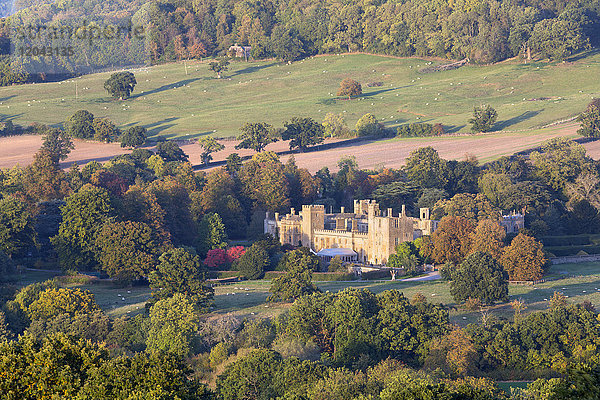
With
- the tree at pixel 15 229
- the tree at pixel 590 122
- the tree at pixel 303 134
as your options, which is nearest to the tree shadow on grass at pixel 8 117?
the tree at pixel 303 134

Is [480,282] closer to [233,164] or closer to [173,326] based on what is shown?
[173,326]

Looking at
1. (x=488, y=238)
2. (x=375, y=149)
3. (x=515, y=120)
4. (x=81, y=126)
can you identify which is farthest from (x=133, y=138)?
(x=488, y=238)

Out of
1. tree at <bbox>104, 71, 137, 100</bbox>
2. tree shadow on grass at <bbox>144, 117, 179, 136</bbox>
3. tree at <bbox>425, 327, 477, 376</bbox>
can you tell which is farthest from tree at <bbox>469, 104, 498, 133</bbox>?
tree at <bbox>425, 327, 477, 376</bbox>

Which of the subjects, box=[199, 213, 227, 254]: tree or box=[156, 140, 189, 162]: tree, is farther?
box=[156, 140, 189, 162]: tree

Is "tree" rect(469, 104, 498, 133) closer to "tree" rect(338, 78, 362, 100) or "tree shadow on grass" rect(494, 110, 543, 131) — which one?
"tree shadow on grass" rect(494, 110, 543, 131)

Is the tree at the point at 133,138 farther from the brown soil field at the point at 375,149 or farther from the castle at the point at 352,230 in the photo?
the castle at the point at 352,230

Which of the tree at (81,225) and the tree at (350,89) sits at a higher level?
the tree at (350,89)
